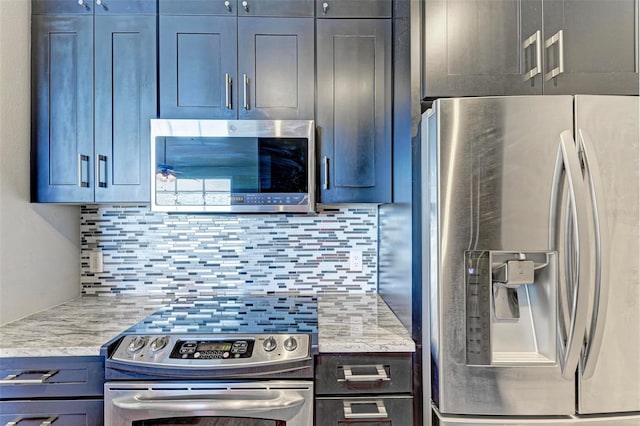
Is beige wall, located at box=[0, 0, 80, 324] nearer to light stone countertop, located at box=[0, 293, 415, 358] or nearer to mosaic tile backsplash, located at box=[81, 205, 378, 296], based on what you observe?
light stone countertop, located at box=[0, 293, 415, 358]

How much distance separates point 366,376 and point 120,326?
96 cm

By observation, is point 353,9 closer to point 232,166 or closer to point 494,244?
point 232,166

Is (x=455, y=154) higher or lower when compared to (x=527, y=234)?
higher

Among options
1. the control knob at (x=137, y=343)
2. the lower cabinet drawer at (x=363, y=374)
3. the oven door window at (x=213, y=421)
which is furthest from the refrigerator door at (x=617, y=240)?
the control knob at (x=137, y=343)

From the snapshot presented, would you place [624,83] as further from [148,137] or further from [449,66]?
[148,137]

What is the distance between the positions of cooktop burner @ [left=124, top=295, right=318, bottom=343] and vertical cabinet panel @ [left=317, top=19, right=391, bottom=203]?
525 mm

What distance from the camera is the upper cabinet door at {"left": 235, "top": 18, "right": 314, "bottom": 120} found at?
1704 mm

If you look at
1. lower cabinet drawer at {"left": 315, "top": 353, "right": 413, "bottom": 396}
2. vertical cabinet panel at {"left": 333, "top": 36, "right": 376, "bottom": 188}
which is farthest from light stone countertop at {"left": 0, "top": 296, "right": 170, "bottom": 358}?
vertical cabinet panel at {"left": 333, "top": 36, "right": 376, "bottom": 188}

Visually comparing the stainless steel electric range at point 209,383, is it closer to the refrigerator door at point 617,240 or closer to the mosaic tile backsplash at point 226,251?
the mosaic tile backsplash at point 226,251

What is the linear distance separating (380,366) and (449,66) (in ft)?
3.47

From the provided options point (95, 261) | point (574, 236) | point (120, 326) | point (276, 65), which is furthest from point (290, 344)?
point (95, 261)

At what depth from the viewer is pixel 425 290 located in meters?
1.27

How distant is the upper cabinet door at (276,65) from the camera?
1.70 metres

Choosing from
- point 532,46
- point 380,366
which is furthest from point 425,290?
point 532,46
